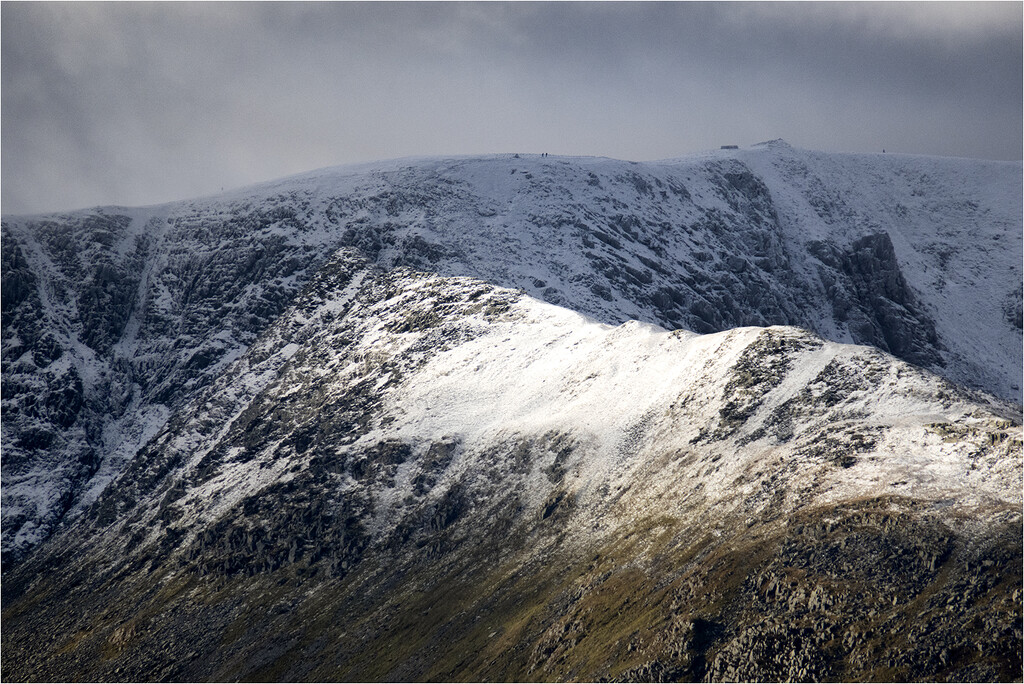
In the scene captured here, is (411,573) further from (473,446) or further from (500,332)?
(500,332)

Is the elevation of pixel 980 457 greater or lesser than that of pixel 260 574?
greater

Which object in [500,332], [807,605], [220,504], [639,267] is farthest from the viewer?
[639,267]

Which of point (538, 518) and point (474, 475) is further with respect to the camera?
point (474, 475)

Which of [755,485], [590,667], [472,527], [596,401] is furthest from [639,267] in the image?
[590,667]

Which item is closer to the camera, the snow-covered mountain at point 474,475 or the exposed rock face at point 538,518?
the exposed rock face at point 538,518

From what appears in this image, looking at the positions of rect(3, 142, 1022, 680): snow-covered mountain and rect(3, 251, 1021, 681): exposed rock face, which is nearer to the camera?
rect(3, 251, 1021, 681): exposed rock face

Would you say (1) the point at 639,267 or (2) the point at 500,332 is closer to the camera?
(2) the point at 500,332

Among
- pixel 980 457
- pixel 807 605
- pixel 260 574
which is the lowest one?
pixel 260 574

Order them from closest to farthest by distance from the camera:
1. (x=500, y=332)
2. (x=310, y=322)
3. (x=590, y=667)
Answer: (x=590, y=667) → (x=500, y=332) → (x=310, y=322)
